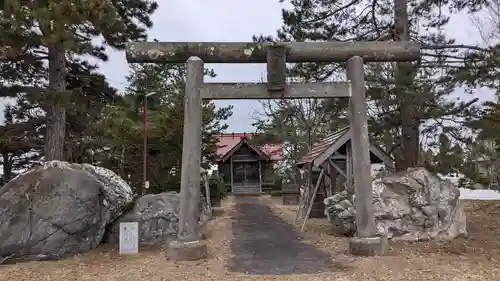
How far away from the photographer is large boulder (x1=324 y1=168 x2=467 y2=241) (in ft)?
29.5

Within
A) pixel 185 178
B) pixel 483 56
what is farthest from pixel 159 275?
pixel 483 56

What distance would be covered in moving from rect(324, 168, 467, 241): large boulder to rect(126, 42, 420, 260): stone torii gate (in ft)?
5.27

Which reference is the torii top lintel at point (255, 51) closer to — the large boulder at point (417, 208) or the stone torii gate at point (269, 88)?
the stone torii gate at point (269, 88)

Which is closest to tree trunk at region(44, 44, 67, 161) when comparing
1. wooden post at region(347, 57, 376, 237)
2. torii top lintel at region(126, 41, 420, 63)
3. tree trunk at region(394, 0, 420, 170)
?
torii top lintel at region(126, 41, 420, 63)

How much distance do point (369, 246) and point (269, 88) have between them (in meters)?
3.19

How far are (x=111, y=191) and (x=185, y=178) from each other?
249 cm

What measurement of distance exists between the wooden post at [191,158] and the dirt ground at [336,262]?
2.17 feet

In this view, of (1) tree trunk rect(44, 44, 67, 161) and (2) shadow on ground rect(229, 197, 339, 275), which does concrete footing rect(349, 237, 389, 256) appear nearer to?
(2) shadow on ground rect(229, 197, 339, 275)

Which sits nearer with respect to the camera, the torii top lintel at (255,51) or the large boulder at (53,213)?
the large boulder at (53,213)

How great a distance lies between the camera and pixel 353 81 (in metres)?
7.98

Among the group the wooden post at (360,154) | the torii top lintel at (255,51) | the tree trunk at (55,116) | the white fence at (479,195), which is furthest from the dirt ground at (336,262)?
the white fence at (479,195)

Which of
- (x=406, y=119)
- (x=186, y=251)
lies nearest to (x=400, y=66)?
(x=406, y=119)

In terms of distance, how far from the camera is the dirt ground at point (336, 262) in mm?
5980

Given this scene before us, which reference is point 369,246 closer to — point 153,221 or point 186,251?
point 186,251
